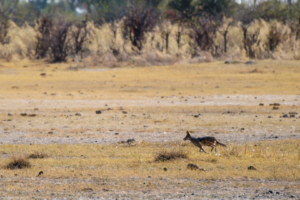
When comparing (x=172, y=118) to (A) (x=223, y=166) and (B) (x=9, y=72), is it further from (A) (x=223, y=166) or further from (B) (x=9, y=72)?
(B) (x=9, y=72)

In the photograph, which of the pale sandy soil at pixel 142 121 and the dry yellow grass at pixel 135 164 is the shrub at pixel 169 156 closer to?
the dry yellow grass at pixel 135 164

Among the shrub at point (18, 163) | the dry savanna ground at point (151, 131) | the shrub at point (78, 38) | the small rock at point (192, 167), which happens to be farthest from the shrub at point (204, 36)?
the shrub at point (18, 163)

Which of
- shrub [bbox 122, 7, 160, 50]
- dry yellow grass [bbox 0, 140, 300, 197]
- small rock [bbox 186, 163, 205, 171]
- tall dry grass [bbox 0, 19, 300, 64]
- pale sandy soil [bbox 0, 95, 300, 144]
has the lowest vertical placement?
pale sandy soil [bbox 0, 95, 300, 144]

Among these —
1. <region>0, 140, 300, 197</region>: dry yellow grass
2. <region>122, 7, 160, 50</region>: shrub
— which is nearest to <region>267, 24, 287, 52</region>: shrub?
<region>122, 7, 160, 50</region>: shrub

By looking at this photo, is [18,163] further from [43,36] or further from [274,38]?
[43,36]

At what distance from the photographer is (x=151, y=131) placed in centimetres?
1238

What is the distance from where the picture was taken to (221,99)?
19406 mm

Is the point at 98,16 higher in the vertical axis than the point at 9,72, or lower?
higher

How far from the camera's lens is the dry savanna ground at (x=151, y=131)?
21.7ft

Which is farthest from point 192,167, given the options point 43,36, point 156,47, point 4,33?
point 4,33

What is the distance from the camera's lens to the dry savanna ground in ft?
21.7

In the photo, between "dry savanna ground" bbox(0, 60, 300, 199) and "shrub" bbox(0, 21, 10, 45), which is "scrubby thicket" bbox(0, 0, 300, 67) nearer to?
"shrub" bbox(0, 21, 10, 45)

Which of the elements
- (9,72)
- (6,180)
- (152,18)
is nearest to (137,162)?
(6,180)

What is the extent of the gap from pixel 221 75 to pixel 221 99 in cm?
770
